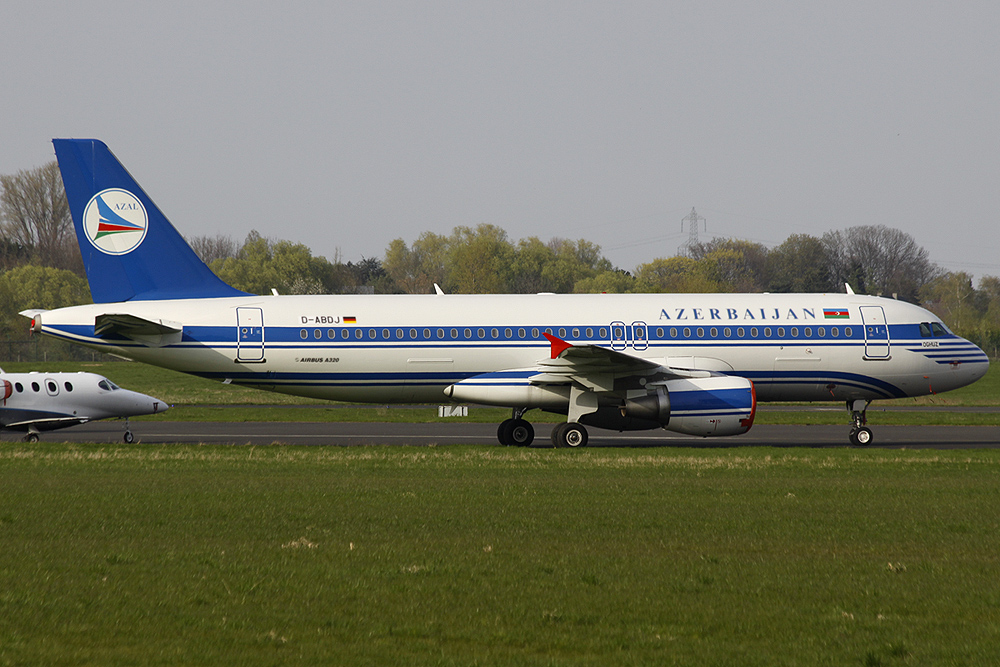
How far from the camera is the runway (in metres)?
26.2

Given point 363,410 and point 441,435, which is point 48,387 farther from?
point 363,410

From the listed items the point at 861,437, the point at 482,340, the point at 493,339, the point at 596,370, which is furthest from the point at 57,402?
the point at 861,437

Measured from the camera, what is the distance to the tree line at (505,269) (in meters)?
86.4

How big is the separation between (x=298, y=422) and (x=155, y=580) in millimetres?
25625

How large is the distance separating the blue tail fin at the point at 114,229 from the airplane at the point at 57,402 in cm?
424

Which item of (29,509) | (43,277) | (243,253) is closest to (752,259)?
(243,253)

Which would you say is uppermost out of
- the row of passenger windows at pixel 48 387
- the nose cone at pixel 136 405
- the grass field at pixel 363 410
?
the row of passenger windows at pixel 48 387

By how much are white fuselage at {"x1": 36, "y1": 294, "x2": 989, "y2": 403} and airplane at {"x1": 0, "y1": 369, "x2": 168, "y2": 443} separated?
417cm

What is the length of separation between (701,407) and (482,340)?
5574 millimetres

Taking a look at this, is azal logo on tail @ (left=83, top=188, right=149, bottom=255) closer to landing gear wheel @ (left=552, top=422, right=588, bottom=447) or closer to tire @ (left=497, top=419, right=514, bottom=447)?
tire @ (left=497, top=419, right=514, bottom=447)

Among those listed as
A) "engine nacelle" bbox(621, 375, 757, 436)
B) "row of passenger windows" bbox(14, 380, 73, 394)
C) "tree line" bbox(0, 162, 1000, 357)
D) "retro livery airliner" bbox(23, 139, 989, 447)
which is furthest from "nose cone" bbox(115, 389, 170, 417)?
"tree line" bbox(0, 162, 1000, 357)

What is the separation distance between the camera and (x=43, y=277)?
3334 inches

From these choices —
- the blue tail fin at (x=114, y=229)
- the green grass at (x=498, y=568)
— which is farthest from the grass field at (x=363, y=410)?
the green grass at (x=498, y=568)

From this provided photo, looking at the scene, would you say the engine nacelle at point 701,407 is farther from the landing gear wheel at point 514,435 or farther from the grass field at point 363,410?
the grass field at point 363,410
